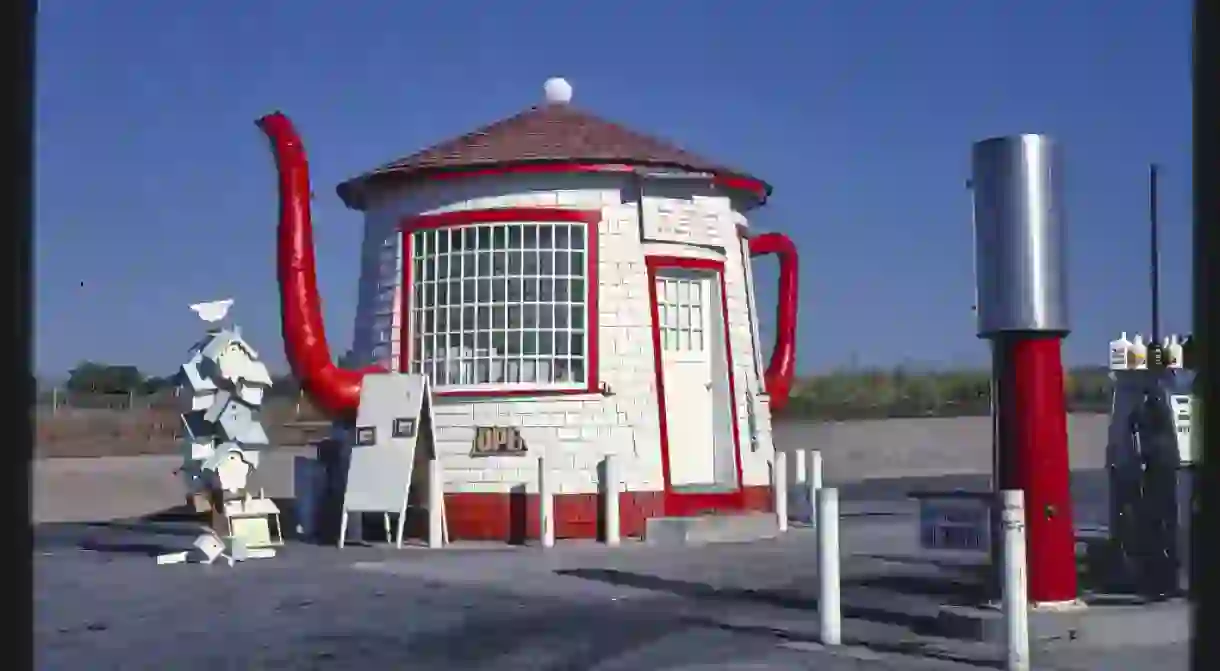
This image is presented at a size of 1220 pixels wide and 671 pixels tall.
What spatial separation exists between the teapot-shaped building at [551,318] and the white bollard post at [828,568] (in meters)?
7.42

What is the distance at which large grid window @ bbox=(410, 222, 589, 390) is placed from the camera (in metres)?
16.6

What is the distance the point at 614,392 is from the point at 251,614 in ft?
21.3

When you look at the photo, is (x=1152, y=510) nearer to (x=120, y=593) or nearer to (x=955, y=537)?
(x=955, y=537)

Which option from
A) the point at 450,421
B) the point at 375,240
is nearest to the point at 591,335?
the point at 450,421

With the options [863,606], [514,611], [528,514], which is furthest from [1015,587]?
[528,514]

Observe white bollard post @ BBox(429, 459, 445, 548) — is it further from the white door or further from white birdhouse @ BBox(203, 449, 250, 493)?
the white door

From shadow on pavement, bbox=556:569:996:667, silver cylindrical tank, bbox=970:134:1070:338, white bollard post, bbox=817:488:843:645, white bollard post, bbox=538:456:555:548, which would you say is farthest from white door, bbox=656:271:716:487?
white bollard post, bbox=817:488:843:645

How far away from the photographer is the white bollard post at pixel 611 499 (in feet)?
52.6

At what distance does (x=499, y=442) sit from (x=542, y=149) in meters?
3.43

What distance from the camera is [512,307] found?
54.6 feet

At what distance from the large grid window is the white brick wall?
0.25m

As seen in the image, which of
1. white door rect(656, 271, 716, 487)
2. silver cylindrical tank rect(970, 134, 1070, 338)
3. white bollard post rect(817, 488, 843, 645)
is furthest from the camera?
white door rect(656, 271, 716, 487)

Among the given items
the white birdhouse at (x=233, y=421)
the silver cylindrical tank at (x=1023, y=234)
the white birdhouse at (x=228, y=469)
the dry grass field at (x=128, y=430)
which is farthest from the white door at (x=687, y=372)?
the dry grass field at (x=128, y=430)

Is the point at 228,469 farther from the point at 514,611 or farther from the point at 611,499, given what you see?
the point at 514,611
